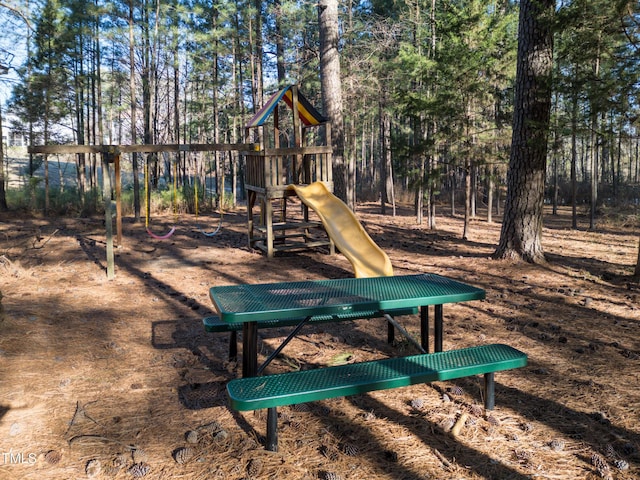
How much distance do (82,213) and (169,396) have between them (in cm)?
1430

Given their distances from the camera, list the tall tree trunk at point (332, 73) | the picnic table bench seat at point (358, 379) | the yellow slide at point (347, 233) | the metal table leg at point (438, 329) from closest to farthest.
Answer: the picnic table bench seat at point (358, 379) < the metal table leg at point (438, 329) < the yellow slide at point (347, 233) < the tall tree trunk at point (332, 73)

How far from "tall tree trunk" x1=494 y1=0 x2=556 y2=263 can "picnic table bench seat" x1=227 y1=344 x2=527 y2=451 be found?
16.5 feet

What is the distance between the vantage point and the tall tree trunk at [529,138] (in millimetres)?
7562

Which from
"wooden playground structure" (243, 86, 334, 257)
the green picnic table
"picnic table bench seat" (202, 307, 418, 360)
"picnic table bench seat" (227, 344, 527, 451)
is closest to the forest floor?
"picnic table bench seat" (202, 307, 418, 360)

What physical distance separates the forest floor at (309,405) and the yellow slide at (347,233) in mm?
686

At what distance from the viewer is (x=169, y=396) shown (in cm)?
351

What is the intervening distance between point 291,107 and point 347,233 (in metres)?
3.55

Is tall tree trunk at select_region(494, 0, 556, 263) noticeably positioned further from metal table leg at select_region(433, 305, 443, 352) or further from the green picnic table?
metal table leg at select_region(433, 305, 443, 352)

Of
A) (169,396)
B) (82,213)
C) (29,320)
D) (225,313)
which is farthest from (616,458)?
(82,213)

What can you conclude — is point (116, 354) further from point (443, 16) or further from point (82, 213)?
point (82, 213)

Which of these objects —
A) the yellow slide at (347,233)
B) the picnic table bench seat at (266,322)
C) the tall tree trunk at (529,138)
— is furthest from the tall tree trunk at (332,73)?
the picnic table bench seat at (266,322)

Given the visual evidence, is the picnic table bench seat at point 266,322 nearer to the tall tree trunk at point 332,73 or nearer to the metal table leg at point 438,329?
the metal table leg at point 438,329

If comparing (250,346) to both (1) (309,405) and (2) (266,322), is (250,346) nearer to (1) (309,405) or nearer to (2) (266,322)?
(1) (309,405)

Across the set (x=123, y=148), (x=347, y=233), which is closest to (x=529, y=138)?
(x=347, y=233)
